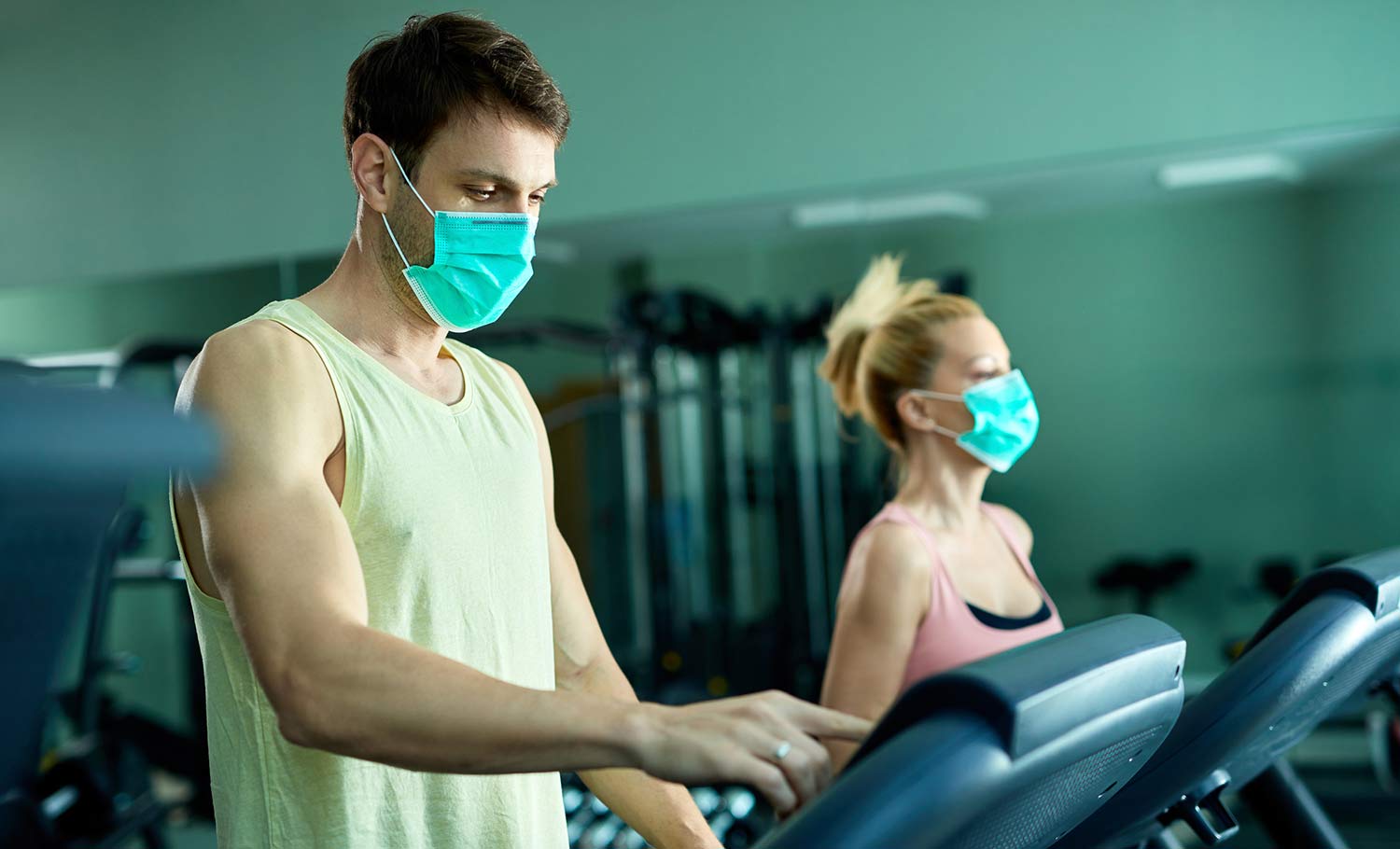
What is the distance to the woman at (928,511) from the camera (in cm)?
165

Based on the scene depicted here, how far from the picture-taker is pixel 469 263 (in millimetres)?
1117

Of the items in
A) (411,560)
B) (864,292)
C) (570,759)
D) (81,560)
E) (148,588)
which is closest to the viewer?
(81,560)

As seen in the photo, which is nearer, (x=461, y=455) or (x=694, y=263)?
(x=461, y=455)

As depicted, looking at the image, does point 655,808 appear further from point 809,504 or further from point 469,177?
point 809,504

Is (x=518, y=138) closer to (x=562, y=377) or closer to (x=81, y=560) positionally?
(x=81, y=560)

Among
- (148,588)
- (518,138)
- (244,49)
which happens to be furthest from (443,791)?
(148,588)

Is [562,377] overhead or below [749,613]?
overhead

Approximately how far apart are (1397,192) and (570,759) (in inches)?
135

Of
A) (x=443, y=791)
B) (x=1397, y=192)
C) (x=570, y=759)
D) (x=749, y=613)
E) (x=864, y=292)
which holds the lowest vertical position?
(x=749, y=613)

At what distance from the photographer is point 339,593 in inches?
31.4

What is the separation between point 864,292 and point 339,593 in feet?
4.80

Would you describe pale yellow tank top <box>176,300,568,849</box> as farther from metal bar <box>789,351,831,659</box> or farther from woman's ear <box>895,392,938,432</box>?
metal bar <box>789,351,831,659</box>

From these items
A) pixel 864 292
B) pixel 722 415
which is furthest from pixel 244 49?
pixel 864 292

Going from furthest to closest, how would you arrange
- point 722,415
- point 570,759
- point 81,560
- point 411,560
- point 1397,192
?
point 722,415, point 1397,192, point 411,560, point 570,759, point 81,560
